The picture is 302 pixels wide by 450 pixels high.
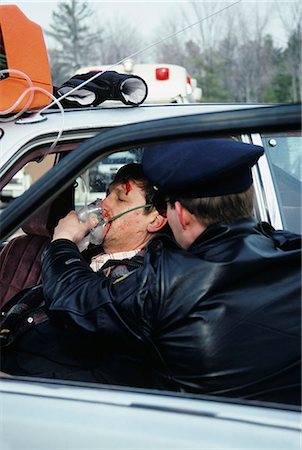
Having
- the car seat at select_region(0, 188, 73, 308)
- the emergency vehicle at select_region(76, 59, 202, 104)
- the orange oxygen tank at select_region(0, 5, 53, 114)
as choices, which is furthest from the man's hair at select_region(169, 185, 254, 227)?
the emergency vehicle at select_region(76, 59, 202, 104)

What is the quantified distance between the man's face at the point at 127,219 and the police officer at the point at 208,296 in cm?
55

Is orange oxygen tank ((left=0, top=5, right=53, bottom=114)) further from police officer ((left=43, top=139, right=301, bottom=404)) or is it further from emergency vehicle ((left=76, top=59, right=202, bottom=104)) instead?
emergency vehicle ((left=76, top=59, right=202, bottom=104))

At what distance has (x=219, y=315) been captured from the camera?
1.81 meters

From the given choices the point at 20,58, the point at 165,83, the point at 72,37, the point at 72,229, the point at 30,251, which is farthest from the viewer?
the point at 72,37

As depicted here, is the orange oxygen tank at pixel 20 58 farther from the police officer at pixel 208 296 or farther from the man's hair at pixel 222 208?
the man's hair at pixel 222 208

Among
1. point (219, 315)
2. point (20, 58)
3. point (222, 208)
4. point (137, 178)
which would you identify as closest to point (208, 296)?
point (219, 315)

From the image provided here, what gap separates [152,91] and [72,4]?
99.2 ft

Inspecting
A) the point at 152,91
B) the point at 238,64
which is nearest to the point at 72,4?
the point at 238,64

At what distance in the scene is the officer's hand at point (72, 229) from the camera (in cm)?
241

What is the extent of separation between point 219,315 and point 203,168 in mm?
373

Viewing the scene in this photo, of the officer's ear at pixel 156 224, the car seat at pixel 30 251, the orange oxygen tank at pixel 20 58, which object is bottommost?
the car seat at pixel 30 251

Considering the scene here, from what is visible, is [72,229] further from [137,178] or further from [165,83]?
[165,83]

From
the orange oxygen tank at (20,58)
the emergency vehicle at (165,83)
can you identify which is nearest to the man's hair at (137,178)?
the orange oxygen tank at (20,58)

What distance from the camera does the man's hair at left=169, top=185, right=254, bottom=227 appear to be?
1947 millimetres
